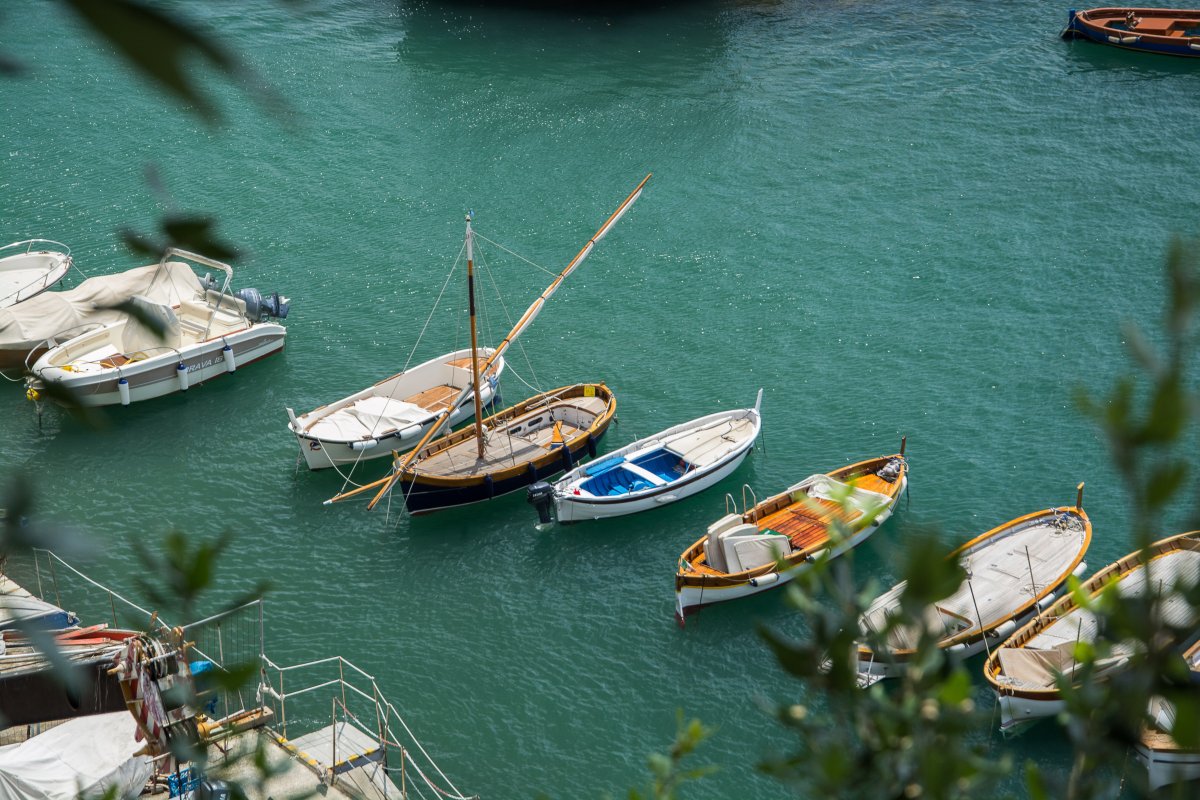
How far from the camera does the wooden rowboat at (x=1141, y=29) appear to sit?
5288 cm

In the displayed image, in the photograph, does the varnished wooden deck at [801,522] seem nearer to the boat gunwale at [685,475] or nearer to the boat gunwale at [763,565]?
the boat gunwale at [763,565]

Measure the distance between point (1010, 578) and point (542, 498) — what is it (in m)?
9.48

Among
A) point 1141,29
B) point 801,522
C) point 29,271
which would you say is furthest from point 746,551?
point 1141,29

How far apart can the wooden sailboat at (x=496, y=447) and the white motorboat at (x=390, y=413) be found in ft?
1.25

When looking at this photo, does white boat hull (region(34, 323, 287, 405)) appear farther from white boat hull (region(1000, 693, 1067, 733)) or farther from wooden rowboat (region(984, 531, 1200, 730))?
white boat hull (region(1000, 693, 1067, 733))

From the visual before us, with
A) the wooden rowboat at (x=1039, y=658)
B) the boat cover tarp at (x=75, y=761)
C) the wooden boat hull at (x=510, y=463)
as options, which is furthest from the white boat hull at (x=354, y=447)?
the wooden rowboat at (x=1039, y=658)

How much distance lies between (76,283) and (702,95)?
2403 cm

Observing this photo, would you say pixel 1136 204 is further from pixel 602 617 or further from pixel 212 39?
pixel 212 39

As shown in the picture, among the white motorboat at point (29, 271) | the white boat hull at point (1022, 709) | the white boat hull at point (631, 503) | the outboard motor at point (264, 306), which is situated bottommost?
the white boat hull at point (1022, 709)

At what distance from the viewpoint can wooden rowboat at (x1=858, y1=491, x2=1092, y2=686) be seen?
23234 mm

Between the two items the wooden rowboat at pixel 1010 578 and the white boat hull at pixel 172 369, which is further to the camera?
the white boat hull at pixel 172 369

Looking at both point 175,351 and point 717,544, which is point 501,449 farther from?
point 175,351

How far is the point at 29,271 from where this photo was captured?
36.9 meters

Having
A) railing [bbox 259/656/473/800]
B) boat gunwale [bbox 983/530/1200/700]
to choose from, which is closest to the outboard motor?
railing [bbox 259/656/473/800]
